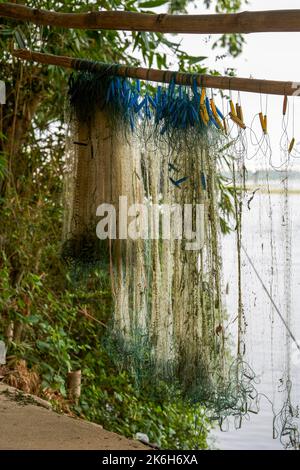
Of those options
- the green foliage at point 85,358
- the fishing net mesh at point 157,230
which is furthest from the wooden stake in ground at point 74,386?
the fishing net mesh at point 157,230

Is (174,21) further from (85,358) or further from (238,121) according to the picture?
(85,358)

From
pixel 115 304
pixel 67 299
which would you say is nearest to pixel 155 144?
pixel 115 304

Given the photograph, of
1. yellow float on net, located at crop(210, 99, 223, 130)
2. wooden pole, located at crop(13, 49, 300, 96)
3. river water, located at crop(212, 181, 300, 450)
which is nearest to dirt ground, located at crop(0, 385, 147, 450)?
river water, located at crop(212, 181, 300, 450)

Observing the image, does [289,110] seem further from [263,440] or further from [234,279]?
[263,440]

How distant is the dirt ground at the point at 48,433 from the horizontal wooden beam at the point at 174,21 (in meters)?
1.48

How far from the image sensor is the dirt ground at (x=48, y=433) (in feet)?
9.35

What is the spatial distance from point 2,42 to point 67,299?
5.50ft

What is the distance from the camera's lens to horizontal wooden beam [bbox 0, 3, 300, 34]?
2.17 metres

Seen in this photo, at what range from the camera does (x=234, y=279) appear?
2635mm

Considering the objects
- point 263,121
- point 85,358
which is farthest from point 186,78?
point 85,358

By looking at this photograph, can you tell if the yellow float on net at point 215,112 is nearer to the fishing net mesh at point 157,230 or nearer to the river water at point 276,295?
the fishing net mesh at point 157,230

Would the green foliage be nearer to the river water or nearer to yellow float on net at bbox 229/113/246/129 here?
the river water

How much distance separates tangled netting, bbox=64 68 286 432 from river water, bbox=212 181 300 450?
0.05m

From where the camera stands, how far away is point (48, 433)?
3.02 meters
